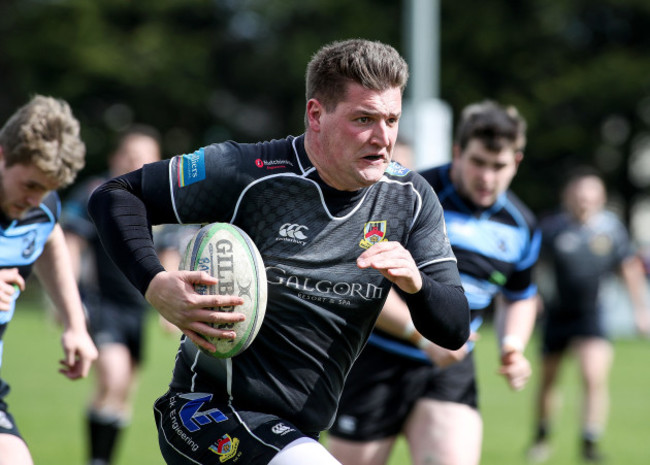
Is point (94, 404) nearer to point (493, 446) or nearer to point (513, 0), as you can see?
point (493, 446)

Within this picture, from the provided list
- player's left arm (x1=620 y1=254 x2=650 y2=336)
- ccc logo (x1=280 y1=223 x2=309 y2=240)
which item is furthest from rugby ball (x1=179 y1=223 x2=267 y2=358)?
player's left arm (x1=620 y1=254 x2=650 y2=336)

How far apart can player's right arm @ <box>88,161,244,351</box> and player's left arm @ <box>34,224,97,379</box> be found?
1.34m

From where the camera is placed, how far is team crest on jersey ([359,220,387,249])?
372cm

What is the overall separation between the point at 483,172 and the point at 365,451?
5.49 ft

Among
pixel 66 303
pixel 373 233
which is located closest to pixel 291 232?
pixel 373 233

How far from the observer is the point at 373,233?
12.3ft

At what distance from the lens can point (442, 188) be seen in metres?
5.48

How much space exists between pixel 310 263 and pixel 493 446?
20.9ft

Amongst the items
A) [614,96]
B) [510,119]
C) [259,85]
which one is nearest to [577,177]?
[510,119]

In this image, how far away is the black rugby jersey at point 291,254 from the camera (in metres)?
3.61

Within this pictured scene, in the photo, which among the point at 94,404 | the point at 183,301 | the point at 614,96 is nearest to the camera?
the point at 183,301

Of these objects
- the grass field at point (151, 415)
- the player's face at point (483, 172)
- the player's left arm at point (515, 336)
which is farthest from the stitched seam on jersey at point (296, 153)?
the grass field at point (151, 415)

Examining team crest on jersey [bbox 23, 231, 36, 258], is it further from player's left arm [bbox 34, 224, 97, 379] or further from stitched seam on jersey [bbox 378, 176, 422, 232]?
stitched seam on jersey [bbox 378, 176, 422, 232]

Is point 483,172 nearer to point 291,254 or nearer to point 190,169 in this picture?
point 291,254
